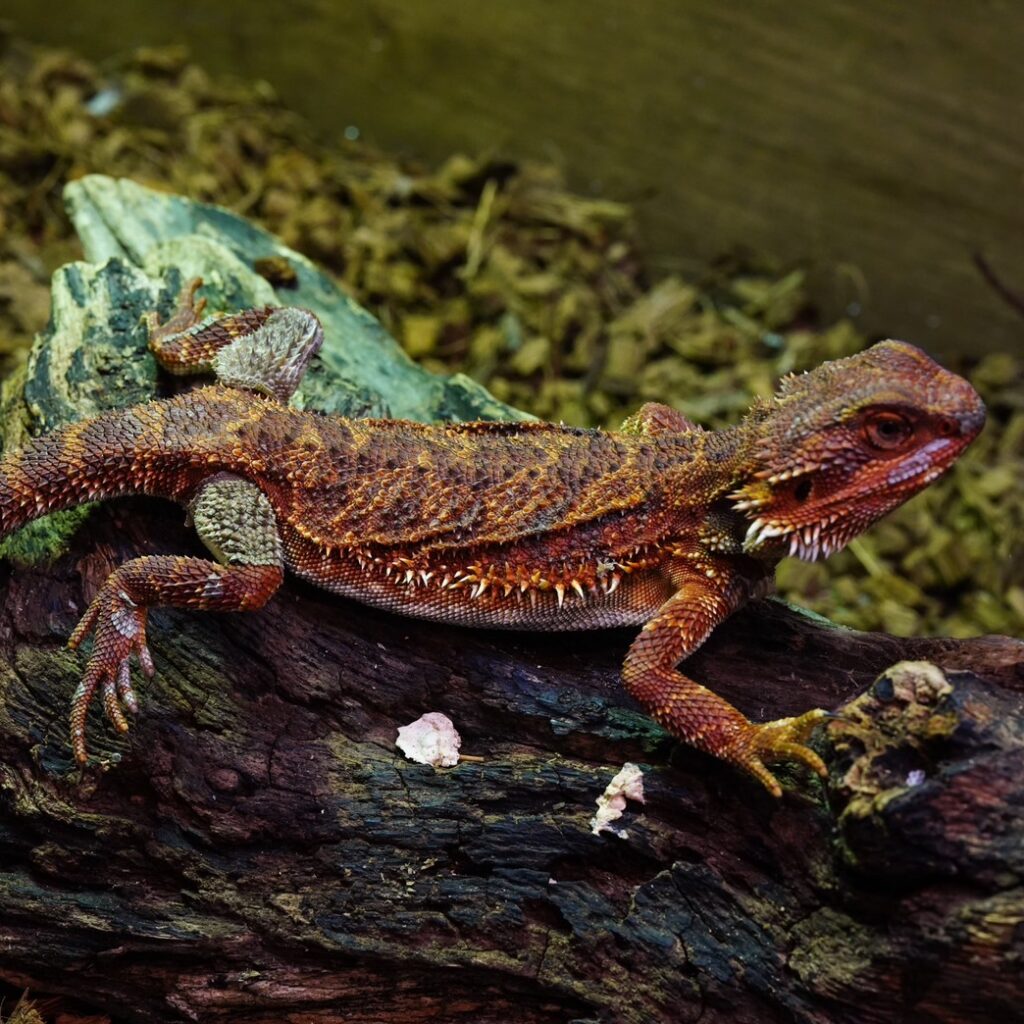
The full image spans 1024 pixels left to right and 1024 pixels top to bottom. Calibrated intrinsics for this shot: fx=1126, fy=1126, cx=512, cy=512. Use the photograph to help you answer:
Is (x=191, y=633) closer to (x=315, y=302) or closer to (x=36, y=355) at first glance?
(x=36, y=355)

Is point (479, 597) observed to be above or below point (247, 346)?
below

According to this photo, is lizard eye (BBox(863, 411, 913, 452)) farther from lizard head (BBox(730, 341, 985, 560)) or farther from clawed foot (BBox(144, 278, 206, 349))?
clawed foot (BBox(144, 278, 206, 349))

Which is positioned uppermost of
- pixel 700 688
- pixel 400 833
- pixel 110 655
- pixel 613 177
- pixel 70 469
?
pixel 613 177

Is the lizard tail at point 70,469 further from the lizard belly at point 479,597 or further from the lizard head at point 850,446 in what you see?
the lizard head at point 850,446

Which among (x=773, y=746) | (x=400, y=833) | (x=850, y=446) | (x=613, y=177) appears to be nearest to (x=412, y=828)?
(x=400, y=833)

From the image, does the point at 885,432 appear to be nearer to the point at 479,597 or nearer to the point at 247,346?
the point at 479,597

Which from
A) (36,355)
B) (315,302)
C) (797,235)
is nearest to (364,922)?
(36,355)
